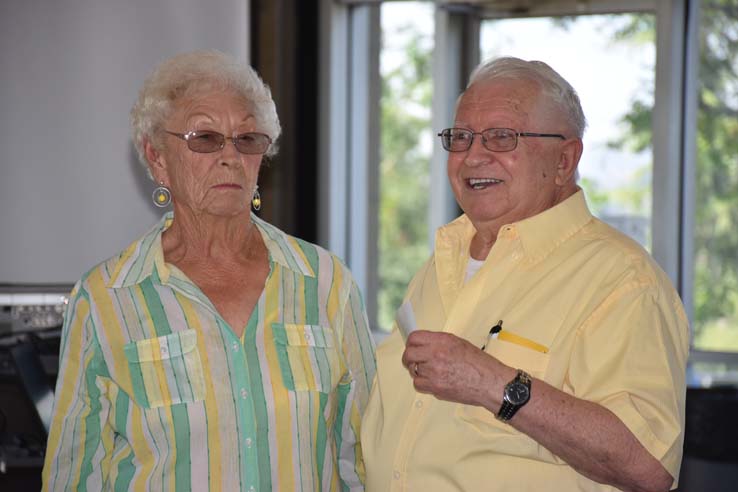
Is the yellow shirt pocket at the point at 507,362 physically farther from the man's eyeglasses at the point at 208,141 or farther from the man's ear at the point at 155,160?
the man's ear at the point at 155,160

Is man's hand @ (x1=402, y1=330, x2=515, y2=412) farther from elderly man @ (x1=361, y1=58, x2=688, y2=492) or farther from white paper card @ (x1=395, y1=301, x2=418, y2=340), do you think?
white paper card @ (x1=395, y1=301, x2=418, y2=340)

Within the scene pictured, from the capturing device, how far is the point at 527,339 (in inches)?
69.1

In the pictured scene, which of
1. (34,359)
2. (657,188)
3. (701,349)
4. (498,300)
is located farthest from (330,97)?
(498,300)

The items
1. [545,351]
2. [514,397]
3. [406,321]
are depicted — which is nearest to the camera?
[514,397]

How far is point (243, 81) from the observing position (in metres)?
2.12

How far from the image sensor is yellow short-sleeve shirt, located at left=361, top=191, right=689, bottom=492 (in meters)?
1.62

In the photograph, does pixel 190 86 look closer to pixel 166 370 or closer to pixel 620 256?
pixel 166 370

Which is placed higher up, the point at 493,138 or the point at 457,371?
the point at 493,138

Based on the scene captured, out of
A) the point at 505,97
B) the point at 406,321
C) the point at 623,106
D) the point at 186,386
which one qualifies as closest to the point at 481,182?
the point at 505,97

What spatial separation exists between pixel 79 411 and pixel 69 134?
5.40ft

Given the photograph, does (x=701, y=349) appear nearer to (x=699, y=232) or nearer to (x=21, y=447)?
(x=699, y=232)

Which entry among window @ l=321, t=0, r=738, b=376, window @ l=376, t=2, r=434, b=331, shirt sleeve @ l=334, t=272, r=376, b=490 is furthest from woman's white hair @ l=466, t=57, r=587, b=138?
window @ l=376, t=2, r=434, b=331

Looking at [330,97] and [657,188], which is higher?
[330,97]

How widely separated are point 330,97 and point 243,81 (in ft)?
10.00
